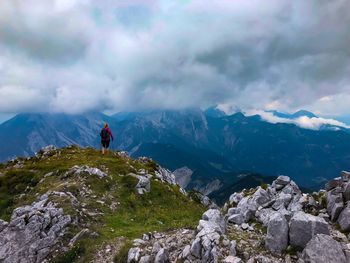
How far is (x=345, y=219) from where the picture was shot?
25.0 m

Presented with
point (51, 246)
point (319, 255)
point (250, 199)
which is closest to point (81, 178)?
point (51, 246)

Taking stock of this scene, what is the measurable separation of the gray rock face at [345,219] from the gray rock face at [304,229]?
3.62m

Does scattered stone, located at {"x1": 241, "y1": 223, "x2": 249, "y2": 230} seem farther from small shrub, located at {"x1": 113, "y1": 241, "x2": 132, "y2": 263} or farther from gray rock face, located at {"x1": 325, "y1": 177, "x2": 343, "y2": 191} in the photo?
small shrub, located at {"x1": 113, "y1": 241, "x2": 132, "y2": 263}

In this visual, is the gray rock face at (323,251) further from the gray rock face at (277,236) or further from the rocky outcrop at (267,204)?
the rocky outcrop at (267,204)

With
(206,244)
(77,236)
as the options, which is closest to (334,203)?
(206,244)

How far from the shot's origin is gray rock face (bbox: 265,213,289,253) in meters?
22.0

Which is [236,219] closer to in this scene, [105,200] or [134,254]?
[134,254]

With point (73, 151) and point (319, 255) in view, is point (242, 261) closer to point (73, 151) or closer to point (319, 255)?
point (319, 255)

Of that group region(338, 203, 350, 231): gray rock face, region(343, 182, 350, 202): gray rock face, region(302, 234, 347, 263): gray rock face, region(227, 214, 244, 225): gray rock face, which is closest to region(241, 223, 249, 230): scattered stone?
region(227, 214, 244, 225): gray rock face

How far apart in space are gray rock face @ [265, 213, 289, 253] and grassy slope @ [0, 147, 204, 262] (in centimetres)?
781

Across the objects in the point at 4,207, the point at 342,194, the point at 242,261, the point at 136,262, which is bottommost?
the point at 4,207

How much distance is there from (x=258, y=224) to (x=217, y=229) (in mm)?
6914

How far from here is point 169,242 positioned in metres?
25.2

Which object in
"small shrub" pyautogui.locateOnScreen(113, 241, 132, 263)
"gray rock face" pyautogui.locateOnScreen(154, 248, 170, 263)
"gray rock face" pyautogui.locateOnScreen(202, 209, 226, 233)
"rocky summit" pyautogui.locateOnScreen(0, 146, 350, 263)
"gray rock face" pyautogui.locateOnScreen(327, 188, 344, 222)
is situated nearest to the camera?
"rocky summit" pyautogui.locateOnScreen(0, 146, 350, 263)
